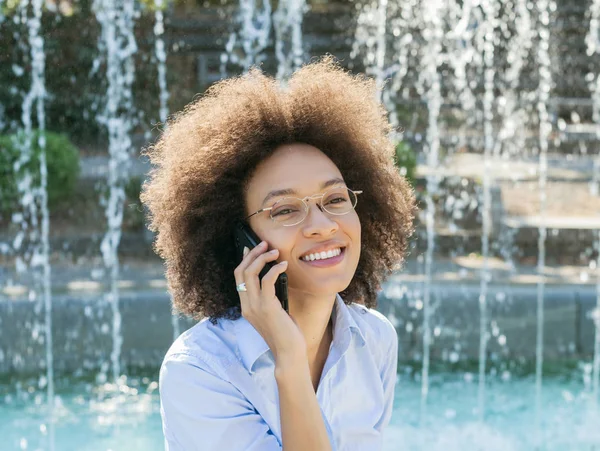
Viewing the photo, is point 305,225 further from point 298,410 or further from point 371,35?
point 371,35

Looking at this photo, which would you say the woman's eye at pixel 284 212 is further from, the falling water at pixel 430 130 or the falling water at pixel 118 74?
the falling water at pixel 118 74

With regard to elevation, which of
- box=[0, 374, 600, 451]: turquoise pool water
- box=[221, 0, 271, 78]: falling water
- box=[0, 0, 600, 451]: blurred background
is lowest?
box=[0, 374, 600, 451]: turquoise pool water

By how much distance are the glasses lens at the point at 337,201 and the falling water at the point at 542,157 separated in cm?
288

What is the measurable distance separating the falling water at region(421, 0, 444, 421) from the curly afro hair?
298 cm

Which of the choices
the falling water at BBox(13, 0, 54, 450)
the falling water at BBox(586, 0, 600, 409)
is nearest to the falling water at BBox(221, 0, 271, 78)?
the falling water at BBox(13, 0, 54, 450)

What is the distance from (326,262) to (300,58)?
10837 millimetres

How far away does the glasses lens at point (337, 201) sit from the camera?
195 centimetres

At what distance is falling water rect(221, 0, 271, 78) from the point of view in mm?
12508

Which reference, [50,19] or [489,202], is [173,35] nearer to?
[50,19]

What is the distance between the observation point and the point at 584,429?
4.70 meters

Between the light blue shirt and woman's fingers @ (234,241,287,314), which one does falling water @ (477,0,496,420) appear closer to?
the light blue shirt

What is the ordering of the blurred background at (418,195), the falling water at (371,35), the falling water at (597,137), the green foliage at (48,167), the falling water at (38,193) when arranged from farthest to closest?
the falling water at (371,35), the green foliage at (48,167), the falling water at (597,137), the falling water at (38,193), the blurred background at (418,195)

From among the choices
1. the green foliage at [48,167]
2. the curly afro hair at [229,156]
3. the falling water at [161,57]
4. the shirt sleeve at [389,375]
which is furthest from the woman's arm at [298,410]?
the falling water at [161,57]

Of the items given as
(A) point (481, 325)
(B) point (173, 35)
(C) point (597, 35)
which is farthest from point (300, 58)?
(A) point (481, 325)
